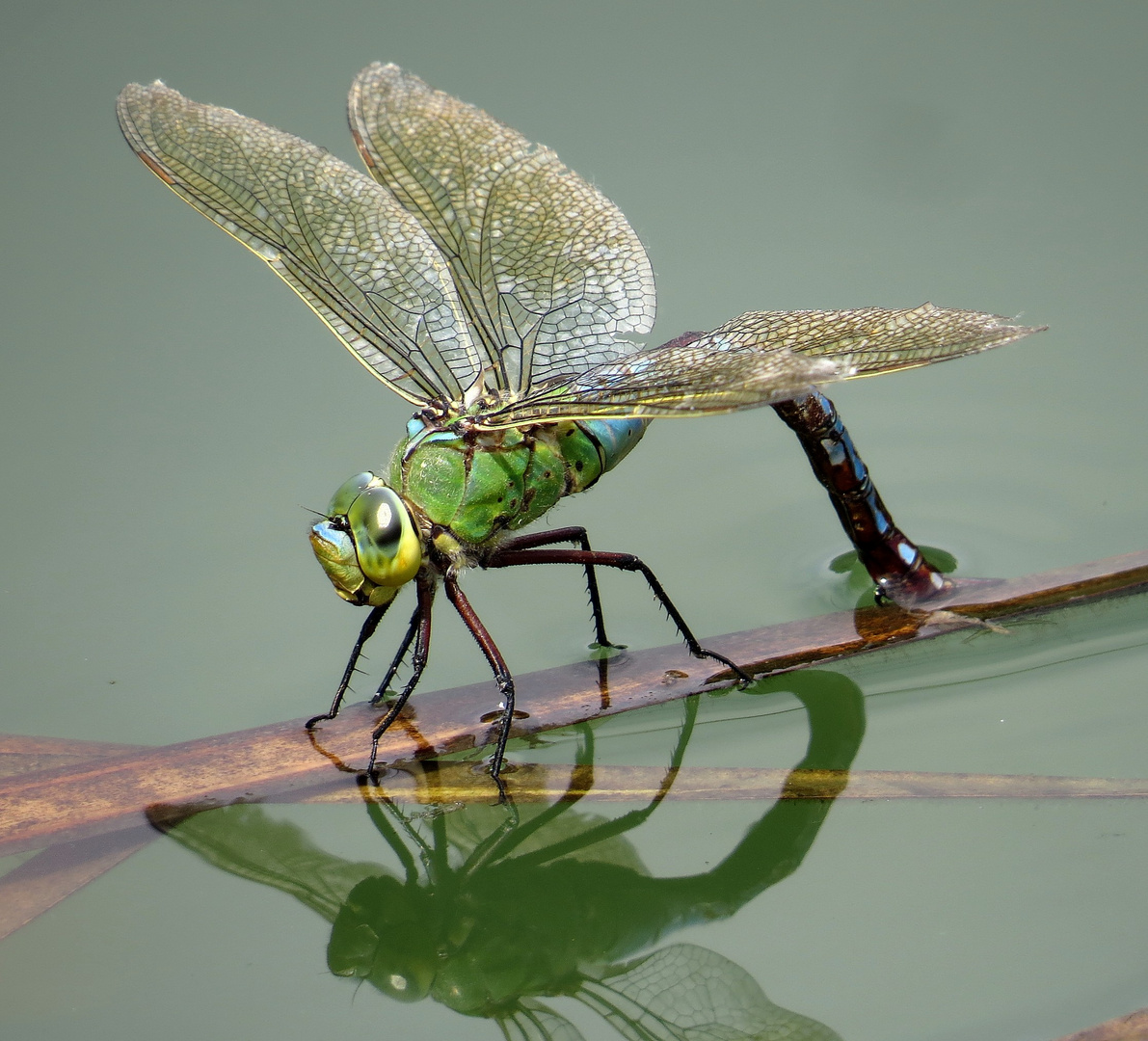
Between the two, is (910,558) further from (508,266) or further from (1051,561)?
(508,266)

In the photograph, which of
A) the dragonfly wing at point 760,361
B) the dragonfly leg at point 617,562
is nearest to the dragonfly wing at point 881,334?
the dragonfly wing at point 760,361

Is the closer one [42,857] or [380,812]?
[42,857]

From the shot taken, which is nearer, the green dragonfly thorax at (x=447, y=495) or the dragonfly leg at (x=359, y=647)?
the green dragonfly thorax at (x=447, y=495)

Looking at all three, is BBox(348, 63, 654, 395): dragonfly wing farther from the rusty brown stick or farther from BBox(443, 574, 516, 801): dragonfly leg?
the rusty brown stick

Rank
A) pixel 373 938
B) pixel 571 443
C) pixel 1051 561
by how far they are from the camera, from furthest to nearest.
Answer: pixel 1051 561
pixel 571 443
pixel 373 938

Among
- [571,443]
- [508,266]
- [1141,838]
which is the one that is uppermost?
[508,266]

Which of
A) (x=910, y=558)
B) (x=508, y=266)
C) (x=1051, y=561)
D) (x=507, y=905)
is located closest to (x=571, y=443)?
(x=508, y=266)

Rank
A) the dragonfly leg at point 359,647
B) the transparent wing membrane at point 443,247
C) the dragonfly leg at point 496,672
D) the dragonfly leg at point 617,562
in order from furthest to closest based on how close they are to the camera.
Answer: the transparent wing membrane at point 443,247
the dragonfly leg at point 617,562
the dragonfly leg at point 359,647
the dragonfly leg at point 496,672

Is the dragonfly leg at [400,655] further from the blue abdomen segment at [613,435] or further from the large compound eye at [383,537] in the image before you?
the blue abdomen segment at [613,435]
